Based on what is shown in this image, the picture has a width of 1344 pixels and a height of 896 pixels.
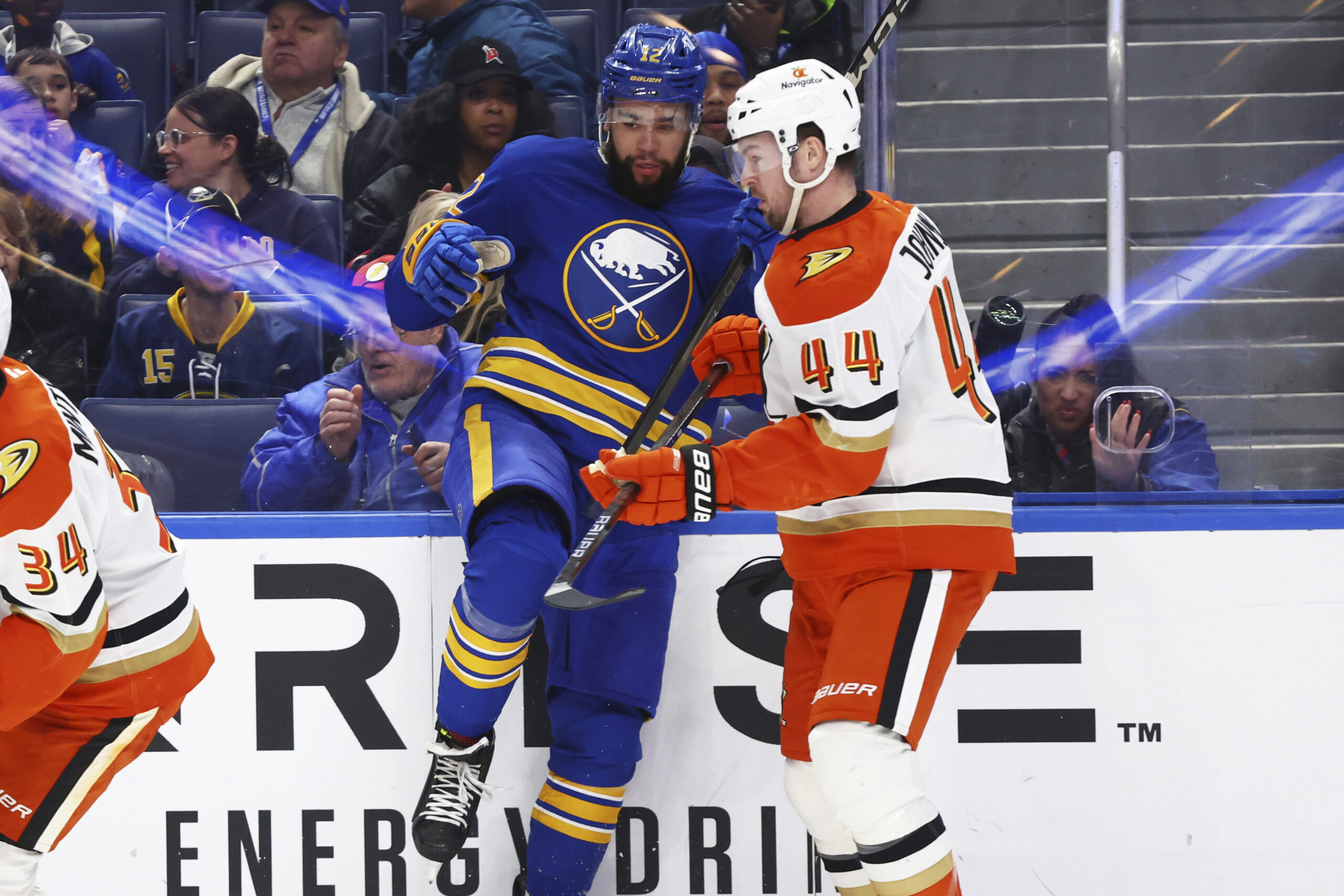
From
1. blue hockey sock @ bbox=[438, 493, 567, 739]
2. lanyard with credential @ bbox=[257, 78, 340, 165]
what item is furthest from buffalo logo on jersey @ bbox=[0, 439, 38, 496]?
lanyard with credential @ bbox=[257, 78, 340, 165]

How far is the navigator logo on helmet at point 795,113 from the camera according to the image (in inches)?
73.2

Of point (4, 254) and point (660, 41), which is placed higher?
point (660, 41)

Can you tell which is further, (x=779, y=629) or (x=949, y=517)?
(x=779, y=629)

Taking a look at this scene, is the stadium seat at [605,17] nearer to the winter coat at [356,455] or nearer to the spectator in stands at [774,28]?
the spectator in stands at [774,28]

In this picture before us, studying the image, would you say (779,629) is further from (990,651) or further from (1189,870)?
(1189,870)

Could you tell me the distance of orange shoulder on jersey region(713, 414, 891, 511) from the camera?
1760mm

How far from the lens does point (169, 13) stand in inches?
152

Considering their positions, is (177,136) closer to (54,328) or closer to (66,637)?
(54,328)

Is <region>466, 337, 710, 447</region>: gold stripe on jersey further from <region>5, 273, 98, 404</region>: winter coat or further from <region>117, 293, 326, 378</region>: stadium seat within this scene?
<region>5, 273, 98, 404</region>: winter coat

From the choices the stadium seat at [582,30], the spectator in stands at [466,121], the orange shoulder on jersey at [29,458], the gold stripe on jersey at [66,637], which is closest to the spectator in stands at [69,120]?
the spectator in stands at [466,121]

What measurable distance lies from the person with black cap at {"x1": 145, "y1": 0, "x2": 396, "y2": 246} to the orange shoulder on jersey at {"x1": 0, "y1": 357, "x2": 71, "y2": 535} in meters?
1.51

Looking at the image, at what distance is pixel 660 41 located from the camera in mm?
2148

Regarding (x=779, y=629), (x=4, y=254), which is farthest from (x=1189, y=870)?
(x=4, y=254)

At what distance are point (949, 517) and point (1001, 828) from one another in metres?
0.78
